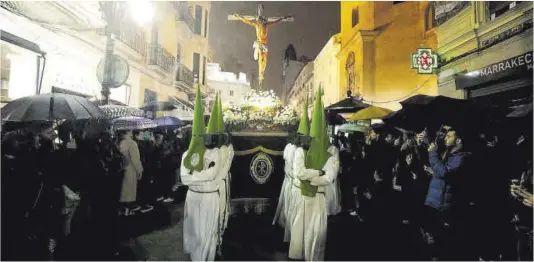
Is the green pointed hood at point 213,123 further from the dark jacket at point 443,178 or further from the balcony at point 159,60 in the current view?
the balcony at point 159,60

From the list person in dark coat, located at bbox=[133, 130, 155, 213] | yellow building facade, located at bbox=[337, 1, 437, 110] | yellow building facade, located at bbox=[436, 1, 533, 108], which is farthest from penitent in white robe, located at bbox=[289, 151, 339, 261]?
yellow building facade, located at bbox=[337, 1, 437, 110]

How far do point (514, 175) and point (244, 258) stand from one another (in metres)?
4.08

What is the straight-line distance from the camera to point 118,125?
687cm

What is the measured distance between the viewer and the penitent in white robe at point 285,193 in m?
6.53

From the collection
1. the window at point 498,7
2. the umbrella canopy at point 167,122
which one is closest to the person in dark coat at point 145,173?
the umbrella canopy at point 167,122

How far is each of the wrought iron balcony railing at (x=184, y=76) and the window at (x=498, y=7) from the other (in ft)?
53.7

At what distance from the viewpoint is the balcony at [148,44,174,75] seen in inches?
648

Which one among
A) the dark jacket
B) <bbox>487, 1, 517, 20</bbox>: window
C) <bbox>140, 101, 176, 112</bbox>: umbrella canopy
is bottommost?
the dark jacket

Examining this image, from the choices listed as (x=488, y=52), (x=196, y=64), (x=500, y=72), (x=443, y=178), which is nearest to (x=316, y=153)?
(x=443, y=178)

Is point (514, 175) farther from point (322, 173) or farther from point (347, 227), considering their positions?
point (347, 227)

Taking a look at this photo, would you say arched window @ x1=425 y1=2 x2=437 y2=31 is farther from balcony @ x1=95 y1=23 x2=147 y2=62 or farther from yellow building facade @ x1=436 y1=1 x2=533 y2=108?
balcony @ x1=95 y1=23 x2=147 y2=62

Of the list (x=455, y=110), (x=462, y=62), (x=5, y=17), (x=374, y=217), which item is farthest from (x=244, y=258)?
(x=462, y=62)

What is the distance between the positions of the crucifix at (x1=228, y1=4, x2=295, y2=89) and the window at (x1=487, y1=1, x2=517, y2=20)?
5649 millimetres

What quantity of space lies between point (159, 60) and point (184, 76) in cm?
475
